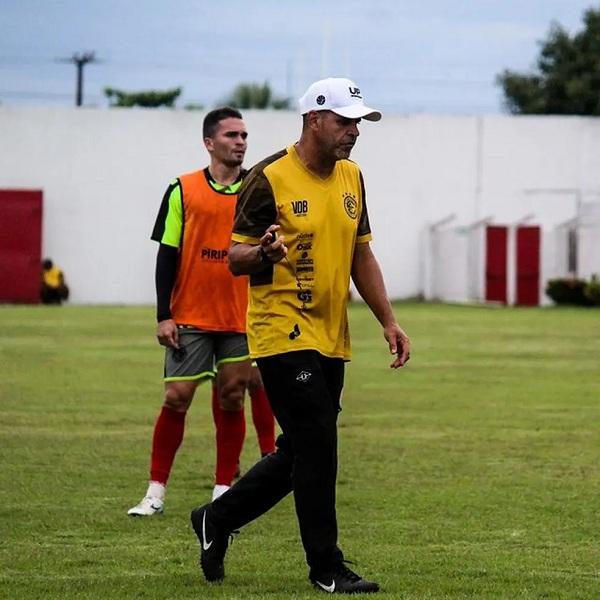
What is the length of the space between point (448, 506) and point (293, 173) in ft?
11.1

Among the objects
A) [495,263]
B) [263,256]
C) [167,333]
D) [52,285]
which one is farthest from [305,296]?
[52,285]

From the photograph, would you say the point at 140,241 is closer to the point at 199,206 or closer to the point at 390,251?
the point at 390,251

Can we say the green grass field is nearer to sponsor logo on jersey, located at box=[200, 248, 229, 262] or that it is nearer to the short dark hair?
sponsor logo on jersey, located at box=[200, 248, 229, 262]

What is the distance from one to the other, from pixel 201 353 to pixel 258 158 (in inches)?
1602

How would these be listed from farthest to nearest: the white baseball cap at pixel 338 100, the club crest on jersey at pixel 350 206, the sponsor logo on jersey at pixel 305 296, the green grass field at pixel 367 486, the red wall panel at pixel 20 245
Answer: the red wall panel at pixel 20 245 → the green grass field at pixel 367 486 → the club crest on jersey at pixel 350 206 → the sponsor logo on jersey at pixel 305 296 → the white baseball cap at pixel 338 100

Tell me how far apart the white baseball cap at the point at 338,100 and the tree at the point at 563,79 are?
6821cm

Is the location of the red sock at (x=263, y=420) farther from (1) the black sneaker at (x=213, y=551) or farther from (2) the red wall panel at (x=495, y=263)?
(2) the red wall panel at (x=495, y=263)

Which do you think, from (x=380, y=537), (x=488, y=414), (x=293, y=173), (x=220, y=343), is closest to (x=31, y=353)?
(x=488, y=414)

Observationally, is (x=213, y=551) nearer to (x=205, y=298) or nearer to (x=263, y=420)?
(x=205, y=298)

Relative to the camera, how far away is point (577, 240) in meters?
48.3

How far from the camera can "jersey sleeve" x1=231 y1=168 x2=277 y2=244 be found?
23.6 ft

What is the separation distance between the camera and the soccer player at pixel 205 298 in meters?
10.1

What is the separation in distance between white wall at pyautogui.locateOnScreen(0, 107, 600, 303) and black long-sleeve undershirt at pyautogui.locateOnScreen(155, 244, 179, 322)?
128 ft

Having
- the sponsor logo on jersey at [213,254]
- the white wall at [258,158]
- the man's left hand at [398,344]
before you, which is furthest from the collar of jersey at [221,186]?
the white wall at [258,158]
